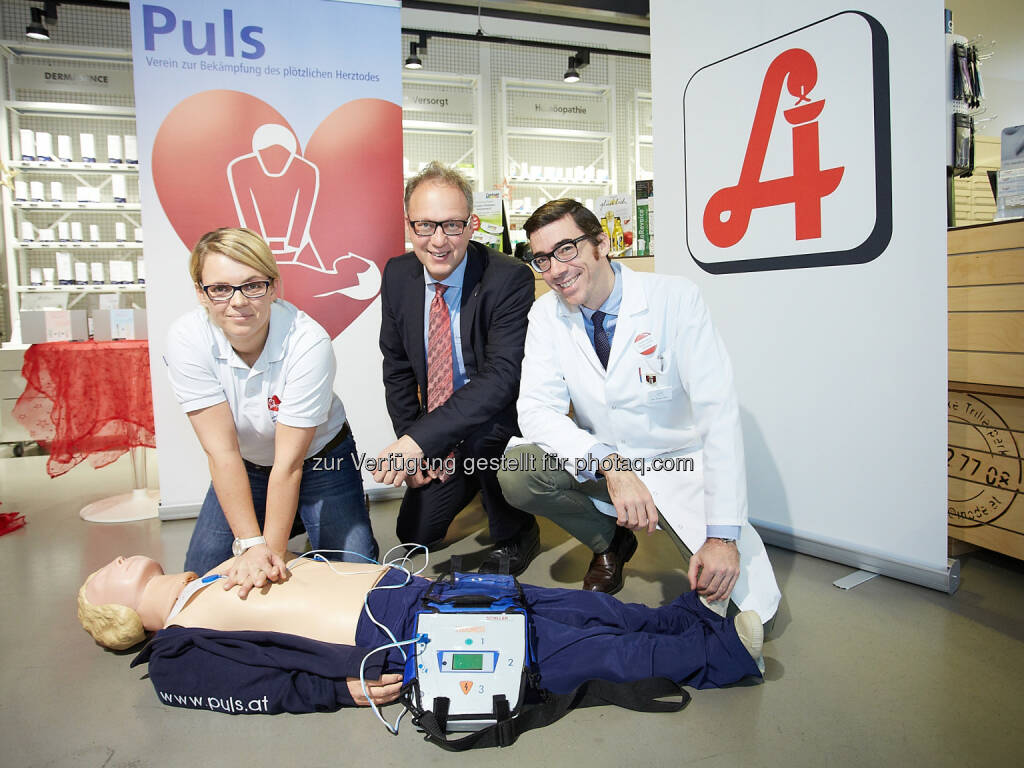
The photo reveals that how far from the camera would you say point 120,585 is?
1587 millimetres

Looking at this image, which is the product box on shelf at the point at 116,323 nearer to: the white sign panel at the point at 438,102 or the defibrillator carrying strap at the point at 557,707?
the defibrillator carrying strap at the point at 557,707

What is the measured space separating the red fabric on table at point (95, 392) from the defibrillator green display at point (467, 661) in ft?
7.07

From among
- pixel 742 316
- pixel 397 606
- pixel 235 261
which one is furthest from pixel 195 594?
pixel 742 316

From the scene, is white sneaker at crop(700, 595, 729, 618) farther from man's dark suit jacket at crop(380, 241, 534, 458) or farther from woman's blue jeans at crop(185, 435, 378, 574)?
woman's blue jeans at crop(185, 435, 378, 574)

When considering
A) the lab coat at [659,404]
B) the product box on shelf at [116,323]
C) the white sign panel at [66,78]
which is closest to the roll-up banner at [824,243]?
the lab coat at [659,404]

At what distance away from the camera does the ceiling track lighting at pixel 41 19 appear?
4.88 m

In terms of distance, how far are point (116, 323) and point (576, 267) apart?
101 inches

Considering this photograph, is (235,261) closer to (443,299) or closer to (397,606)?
(443,299)

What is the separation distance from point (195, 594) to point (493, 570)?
87 cm

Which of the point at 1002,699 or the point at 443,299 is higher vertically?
the point at 443,299

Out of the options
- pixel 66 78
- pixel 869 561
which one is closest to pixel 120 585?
pixel 869 561

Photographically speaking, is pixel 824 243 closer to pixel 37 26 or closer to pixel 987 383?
pixel 987 383

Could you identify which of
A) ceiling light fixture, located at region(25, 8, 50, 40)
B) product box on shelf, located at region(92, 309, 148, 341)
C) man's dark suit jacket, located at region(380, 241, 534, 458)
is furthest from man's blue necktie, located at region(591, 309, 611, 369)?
ceiling light fixture, located at region(25, 8, 50, 40)

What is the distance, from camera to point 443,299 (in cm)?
216
